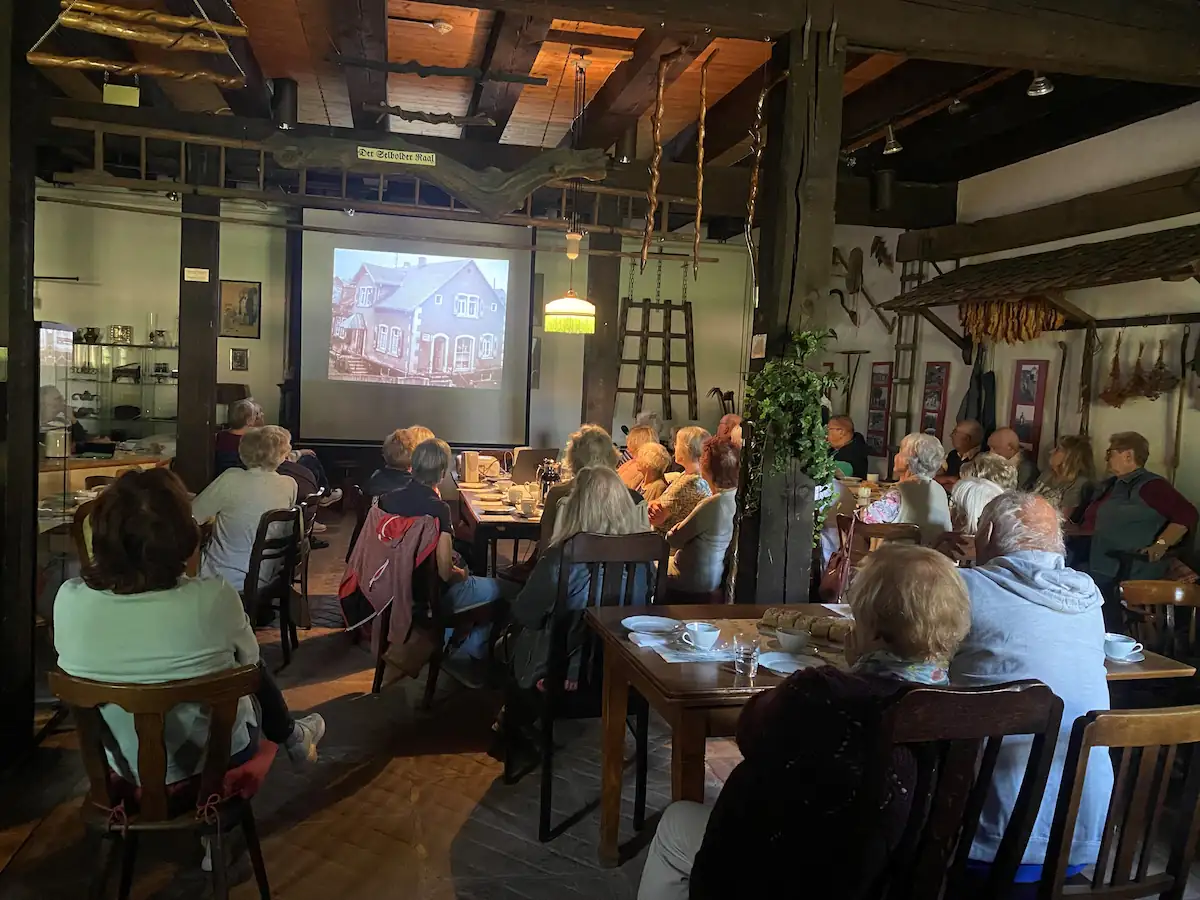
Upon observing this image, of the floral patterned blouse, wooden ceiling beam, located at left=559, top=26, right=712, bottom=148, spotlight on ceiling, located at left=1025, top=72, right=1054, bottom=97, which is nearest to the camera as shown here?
wooden ceiling beam, located at left=559, top=26, right=712, bottom=148

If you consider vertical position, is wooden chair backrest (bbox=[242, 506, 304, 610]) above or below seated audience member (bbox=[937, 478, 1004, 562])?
below

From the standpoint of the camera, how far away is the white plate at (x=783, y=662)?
238cm

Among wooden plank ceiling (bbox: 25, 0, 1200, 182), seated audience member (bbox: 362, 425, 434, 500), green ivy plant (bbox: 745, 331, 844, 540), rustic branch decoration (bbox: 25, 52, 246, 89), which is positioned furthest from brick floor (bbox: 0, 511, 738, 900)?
wooden plank ceiling (bbox: 25, 0, 1200, 182)

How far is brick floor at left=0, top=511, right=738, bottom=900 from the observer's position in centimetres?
267

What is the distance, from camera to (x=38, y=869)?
2.67 meters

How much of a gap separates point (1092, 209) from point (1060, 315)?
0.71 m

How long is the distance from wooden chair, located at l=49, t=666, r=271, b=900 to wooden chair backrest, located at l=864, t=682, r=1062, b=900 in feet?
4.68

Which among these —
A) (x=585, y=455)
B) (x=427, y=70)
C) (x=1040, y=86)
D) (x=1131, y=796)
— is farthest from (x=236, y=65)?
(x=1131, y=796)

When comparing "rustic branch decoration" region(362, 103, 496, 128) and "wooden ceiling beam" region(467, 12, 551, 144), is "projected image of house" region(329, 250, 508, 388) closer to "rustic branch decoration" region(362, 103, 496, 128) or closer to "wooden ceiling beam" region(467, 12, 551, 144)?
"wooden ceiling beam" region(467, 12, 551, 144)

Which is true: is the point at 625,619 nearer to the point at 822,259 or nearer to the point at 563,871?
the point at 563,871

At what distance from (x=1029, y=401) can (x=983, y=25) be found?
3857mm

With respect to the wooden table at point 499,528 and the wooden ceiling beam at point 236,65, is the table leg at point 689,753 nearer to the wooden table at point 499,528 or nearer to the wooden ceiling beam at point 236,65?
the wooden table at point 499,528

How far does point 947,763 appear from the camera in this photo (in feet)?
5.16

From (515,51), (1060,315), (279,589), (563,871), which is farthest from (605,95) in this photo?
(563,871)
